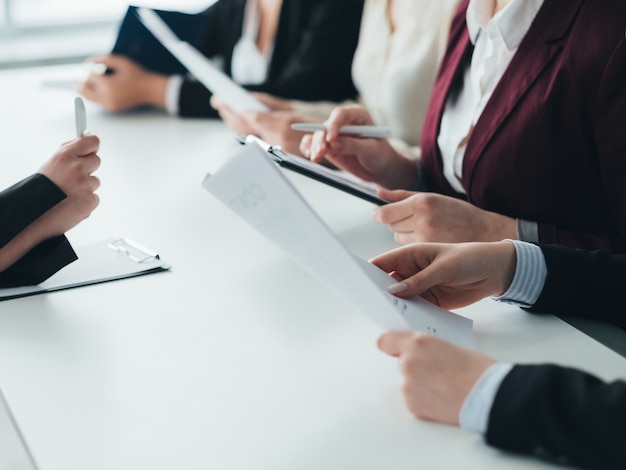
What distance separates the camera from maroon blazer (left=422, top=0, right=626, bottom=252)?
1304 millimetres

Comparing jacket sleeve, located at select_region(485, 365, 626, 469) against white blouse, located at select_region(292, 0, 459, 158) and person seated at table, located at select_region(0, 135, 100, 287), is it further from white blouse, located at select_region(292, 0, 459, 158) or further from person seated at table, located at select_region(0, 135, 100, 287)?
white blouse, located at select_region(292, 0, 459, 158)

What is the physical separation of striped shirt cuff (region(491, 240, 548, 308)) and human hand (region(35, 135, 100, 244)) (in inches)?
23.5

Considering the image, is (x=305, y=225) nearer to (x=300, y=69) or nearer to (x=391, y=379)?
(x=391, y=379)

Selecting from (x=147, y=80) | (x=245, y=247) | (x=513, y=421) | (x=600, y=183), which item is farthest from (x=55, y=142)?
(x=513, y=421)

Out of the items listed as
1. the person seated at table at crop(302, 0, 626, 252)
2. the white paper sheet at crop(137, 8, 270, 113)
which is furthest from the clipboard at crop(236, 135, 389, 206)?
the white paper sheet at crop(137, 8, 270, 113)

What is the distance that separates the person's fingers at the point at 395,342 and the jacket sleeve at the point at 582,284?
27cm

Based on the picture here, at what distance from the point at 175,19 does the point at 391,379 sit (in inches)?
59.6

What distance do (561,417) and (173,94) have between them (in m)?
1.56

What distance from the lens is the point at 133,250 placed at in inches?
56.2

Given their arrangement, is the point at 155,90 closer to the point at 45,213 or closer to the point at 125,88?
the point at 125,88

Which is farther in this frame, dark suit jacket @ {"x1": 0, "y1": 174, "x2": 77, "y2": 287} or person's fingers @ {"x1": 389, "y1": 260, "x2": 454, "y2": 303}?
dark suit jacket @ {"x1": 0, "y1": 174, "x2": 77, "y2": 287}

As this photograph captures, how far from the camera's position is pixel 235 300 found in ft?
4.16

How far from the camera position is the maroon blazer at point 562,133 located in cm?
130

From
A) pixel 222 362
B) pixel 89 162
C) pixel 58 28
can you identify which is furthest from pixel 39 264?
pixel 58 28
